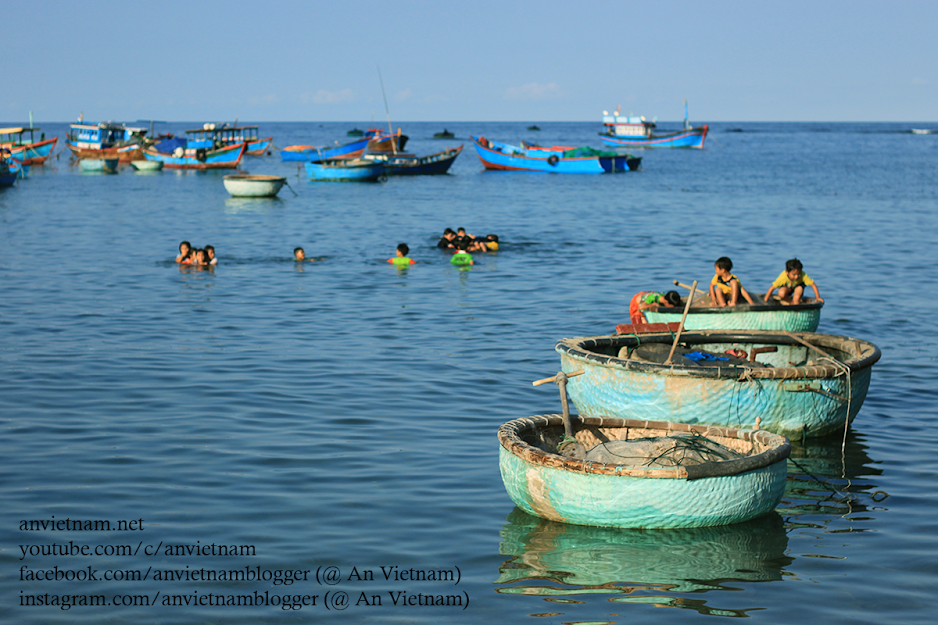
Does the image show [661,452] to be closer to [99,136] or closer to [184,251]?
[184,251]

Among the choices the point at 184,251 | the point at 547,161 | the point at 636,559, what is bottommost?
the point at 636,559

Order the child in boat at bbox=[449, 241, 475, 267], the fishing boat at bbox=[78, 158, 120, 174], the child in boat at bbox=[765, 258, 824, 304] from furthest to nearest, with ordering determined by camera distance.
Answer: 1. the fishing boat at bbox=[78, 158, 120, 174]
2. the child in boat at bbox=[449, 241, 475, 267]
3. the child in boat at bbox=[765, 258, 824, 304]

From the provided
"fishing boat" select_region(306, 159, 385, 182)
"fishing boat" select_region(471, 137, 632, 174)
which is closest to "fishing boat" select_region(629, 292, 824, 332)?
"fishing boat" select_region(306, 159, 385, 182)

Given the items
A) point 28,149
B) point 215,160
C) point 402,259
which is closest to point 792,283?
point 402,259

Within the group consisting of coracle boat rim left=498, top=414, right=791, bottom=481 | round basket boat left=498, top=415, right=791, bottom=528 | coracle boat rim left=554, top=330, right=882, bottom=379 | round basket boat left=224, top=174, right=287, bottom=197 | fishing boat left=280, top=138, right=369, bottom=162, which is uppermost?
fishing boat left=280, top=138, right=369, bottom=162

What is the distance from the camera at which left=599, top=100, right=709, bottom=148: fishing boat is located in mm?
121500

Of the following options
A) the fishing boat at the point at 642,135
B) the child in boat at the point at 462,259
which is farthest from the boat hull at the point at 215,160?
the fishing boat at the point at 642,135

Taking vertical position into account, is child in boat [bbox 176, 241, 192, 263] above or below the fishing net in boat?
above

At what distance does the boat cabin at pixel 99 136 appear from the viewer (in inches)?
3438

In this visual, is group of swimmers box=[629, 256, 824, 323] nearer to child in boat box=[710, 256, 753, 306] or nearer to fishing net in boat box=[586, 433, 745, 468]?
child in boat box=[710, 256, 753, 306]

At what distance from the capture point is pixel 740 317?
1428 cm

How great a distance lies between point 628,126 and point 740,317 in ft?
379

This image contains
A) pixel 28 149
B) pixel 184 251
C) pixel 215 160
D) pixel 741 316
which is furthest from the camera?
pixel 28 149

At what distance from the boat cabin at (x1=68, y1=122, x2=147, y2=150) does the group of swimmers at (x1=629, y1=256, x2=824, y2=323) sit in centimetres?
8009
